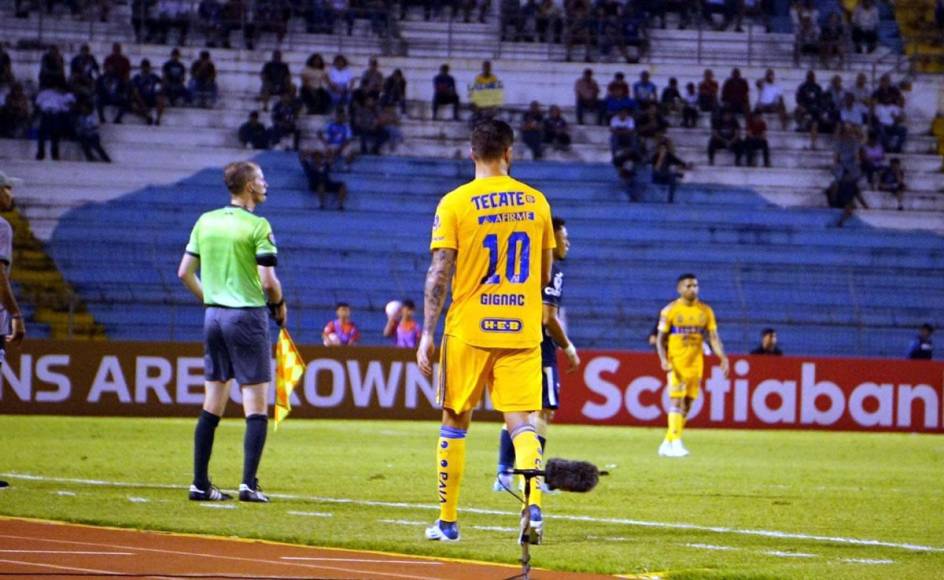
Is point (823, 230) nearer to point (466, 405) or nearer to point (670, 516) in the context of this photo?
point (670, 516)

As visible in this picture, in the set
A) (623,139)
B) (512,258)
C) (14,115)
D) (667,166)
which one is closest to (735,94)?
(667,166)

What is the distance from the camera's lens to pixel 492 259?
9008mm

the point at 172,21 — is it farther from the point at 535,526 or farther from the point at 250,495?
the point at 535,526

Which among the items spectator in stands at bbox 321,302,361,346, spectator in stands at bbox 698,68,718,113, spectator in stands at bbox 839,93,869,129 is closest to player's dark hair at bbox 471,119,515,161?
spectator in stands at bbox 321,302,361,346

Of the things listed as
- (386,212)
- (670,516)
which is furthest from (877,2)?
(670,516)

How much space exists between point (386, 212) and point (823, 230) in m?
8.53

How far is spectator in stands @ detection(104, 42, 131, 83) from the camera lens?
3303 cm

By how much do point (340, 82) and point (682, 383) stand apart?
15.6 m

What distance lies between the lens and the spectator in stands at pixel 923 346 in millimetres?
28359

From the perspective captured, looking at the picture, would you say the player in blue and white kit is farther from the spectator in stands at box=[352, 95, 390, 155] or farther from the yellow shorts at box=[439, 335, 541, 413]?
the spectator in stands at box=[352, 95, 390, 155]

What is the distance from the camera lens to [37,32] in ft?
115

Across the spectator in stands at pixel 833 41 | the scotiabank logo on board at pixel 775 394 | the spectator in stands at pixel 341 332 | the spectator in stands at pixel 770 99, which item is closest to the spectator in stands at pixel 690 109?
the spectator in stands at pixel 770 99

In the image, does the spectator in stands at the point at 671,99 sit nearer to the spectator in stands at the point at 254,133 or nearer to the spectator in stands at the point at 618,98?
the spectator in stands at the point at 618,98

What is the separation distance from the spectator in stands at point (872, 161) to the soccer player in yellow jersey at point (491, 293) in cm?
2630
